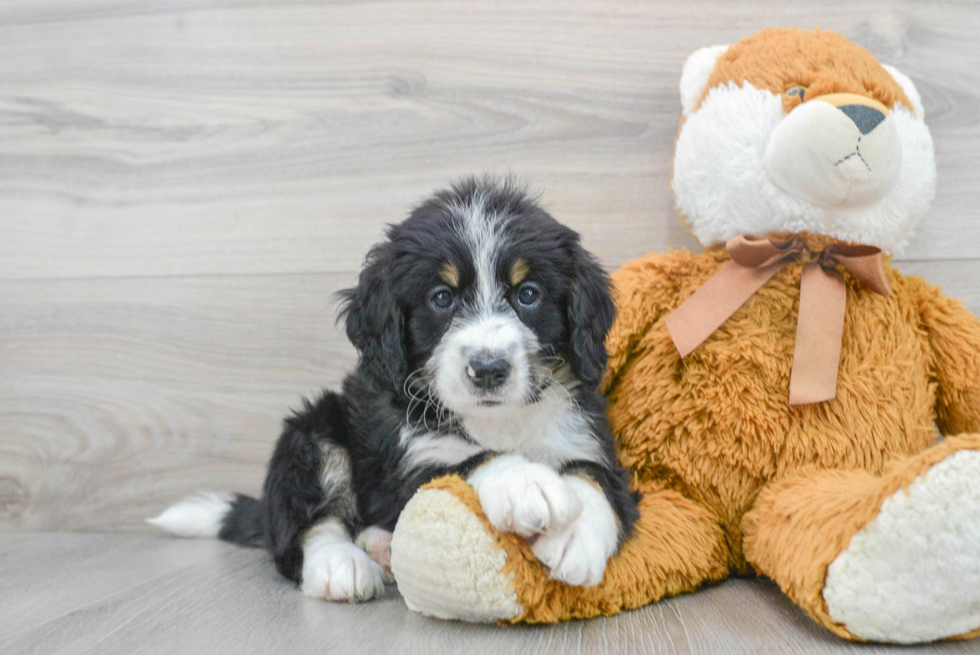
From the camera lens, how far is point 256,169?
103 inches

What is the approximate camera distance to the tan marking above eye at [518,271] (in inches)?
66.5

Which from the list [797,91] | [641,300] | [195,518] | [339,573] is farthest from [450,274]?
[195,518]

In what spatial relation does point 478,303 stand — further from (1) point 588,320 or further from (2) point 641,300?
(2) point 641,300

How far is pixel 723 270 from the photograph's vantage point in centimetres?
188

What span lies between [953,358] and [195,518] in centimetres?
221

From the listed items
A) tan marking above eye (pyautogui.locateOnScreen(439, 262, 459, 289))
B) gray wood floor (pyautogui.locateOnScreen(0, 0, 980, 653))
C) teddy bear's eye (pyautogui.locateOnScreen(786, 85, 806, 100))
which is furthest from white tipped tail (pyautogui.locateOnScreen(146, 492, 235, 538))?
teddy bear's eye (pyautogui.locateOnScreen(786, 85, 806, 100))

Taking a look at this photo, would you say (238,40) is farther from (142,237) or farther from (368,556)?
(368,556)

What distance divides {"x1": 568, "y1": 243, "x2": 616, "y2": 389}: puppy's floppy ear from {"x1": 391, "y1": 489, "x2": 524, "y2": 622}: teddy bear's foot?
46 cm

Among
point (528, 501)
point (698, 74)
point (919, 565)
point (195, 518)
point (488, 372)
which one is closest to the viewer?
point (919, 565)

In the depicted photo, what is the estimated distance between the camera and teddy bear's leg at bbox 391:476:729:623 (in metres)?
1.41

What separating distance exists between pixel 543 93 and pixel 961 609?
71.5 inches

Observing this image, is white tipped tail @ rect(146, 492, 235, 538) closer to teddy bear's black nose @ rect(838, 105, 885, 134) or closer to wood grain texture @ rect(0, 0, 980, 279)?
wood grain texture @ rect(0, 0, 980, 279)

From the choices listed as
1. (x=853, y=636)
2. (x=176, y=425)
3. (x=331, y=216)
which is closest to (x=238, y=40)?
(x=331, y=216)

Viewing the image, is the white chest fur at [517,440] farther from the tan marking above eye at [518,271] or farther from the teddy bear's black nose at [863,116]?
the teddy bear's black nose at [863,116]
